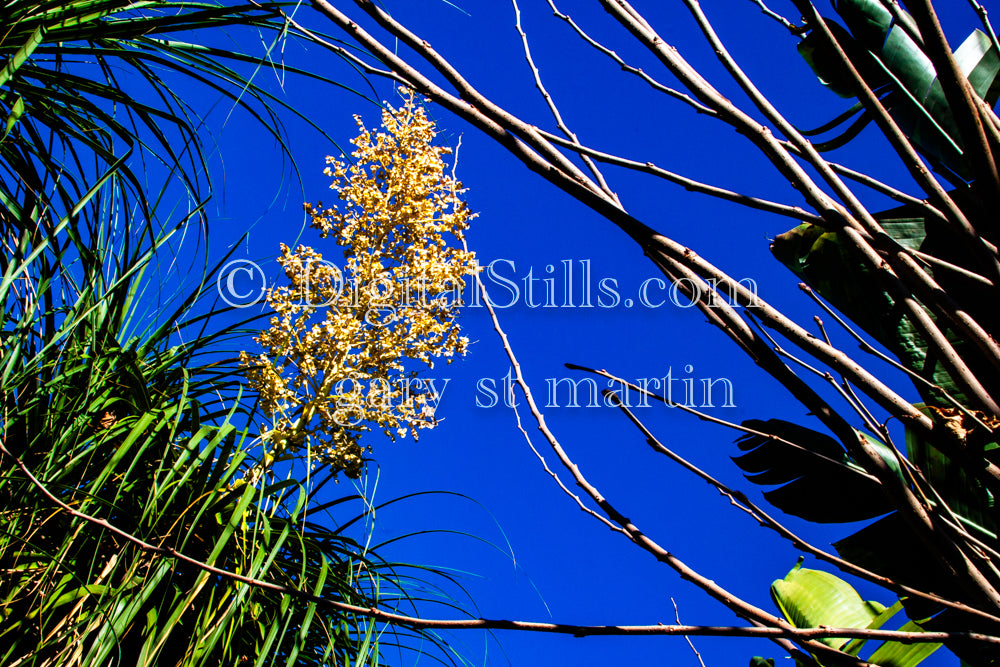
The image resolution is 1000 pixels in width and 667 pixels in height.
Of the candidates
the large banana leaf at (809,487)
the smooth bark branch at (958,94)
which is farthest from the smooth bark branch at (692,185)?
the large banana leaf at (809,487)

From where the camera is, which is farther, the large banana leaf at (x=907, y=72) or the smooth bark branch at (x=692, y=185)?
the large banana leaf at (x=907, y=72)

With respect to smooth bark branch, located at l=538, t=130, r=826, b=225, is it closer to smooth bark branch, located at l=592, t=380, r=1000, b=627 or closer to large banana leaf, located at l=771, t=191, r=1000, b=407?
smooth bark branch, located at l=592, t=380, r=1000, b=627

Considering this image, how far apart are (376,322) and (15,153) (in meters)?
0.96

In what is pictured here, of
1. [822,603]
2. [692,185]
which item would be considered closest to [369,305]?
[692,185]

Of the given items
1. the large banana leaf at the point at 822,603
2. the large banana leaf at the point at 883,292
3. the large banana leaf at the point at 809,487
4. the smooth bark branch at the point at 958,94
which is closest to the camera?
the smooth bark branch at the point at 958,94

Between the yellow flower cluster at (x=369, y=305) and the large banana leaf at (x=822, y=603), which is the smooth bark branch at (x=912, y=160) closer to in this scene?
the yellow flower cluster at (x=369, y=305)

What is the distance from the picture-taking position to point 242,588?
1.33m

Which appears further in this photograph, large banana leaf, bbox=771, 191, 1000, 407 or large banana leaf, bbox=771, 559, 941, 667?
large banana leaf, bbox=771, 559, 941, 667

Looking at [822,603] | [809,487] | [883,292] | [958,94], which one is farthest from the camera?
[822,603]

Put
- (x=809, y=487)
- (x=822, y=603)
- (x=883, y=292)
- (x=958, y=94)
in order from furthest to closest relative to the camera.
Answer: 1. (x=822, y=603)
2. (x=809, y=487)
3. (x=883, y=292)
4. (x=958, y=94)

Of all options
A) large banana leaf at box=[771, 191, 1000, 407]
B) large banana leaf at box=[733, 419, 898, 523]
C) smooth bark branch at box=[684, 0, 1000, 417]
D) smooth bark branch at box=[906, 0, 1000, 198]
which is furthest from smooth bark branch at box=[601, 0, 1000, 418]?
large banana leaf at box=[733, 419, 898, 523]

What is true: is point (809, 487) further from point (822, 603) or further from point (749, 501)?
point (822, 603)

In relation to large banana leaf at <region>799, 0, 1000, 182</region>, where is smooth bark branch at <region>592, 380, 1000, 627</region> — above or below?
below

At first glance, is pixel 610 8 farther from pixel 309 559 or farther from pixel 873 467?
pixel 309 559
